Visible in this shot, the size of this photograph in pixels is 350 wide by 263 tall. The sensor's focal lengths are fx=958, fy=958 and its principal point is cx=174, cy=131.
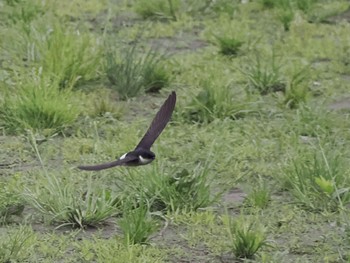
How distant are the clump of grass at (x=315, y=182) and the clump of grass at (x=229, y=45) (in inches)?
111

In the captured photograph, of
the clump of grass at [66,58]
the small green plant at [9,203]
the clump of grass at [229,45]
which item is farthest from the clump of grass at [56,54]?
the small green plant at [9,203]

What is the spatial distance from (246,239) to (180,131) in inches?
74.0

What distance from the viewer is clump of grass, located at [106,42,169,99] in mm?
6508

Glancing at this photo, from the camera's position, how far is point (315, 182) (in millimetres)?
4617

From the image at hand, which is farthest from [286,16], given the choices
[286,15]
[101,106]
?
[101,106]

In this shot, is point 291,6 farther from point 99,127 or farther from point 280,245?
point 280,245

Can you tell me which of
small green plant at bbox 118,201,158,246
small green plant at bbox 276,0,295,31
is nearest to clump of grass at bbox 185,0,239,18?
small green plant at bbox 276,0,295,31

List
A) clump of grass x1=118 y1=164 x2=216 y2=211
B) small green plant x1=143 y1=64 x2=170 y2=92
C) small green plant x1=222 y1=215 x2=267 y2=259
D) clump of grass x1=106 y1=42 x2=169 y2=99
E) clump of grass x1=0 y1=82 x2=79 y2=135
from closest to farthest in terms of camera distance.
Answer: small green plant x1=222 y1=215 x2=267 y2=259
clump of grass x1=118 y1=164 x2=216 y2=211
clump of grass x1=0 y1=82 x2=79 y2=135
clump of grass x1=106 y1=42 x2=169 y2=99
small green plant x1=143 y1=64 x2=170 y2=92

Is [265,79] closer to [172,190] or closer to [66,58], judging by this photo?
[66,58]

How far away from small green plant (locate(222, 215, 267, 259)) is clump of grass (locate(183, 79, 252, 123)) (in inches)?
76.9

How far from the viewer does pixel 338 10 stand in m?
9.03

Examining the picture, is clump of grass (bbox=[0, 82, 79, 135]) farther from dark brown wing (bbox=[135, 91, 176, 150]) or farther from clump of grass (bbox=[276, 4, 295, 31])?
clump of grass (bbox=[276, 4, 295, 31])

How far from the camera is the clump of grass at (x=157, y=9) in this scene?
875 centimetres

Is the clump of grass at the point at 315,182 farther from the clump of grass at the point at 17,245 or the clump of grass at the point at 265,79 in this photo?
the clump of grass at the point at 265,79
